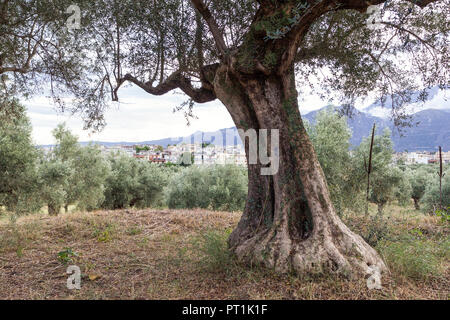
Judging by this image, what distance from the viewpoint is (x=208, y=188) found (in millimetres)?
19281

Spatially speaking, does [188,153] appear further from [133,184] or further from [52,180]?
[52,180]

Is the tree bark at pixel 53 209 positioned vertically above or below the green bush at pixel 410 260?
below

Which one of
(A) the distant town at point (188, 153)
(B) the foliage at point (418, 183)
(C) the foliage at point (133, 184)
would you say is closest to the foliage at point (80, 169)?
(A) the distant town at point (188, 153)

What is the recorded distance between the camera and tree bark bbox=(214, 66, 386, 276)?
4266 millimetres

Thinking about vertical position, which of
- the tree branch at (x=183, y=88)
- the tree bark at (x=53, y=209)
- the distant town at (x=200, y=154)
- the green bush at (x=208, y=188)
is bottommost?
the tree bark at (x=53, y=209)

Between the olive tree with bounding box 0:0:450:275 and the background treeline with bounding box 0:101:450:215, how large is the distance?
1.90 m

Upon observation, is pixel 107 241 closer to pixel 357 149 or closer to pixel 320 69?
pixel 320 69

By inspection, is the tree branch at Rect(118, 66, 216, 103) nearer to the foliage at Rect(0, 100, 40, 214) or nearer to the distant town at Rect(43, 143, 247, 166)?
the distant town at Rect(43, 143, 247, 166)

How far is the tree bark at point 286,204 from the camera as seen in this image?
14.0 feet

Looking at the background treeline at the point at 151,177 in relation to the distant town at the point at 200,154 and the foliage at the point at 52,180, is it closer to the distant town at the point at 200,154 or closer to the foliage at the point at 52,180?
the foliage at the point at 52,180

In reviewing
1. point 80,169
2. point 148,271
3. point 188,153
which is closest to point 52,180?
point 80,169

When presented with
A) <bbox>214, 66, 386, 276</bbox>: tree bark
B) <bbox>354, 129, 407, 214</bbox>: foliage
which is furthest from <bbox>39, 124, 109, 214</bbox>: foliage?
<bbox>354, 129, 407, 214</bbox>: foliage

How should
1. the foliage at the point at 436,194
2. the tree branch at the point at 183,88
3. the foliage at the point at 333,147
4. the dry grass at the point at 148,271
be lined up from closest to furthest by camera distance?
the dry grass at the point at 148,271
the tree branch at the point at 183,88
the foliage at the point at 333,147
the foliage at the point at 436,194

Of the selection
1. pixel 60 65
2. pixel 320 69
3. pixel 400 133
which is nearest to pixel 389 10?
pixel 320 69
